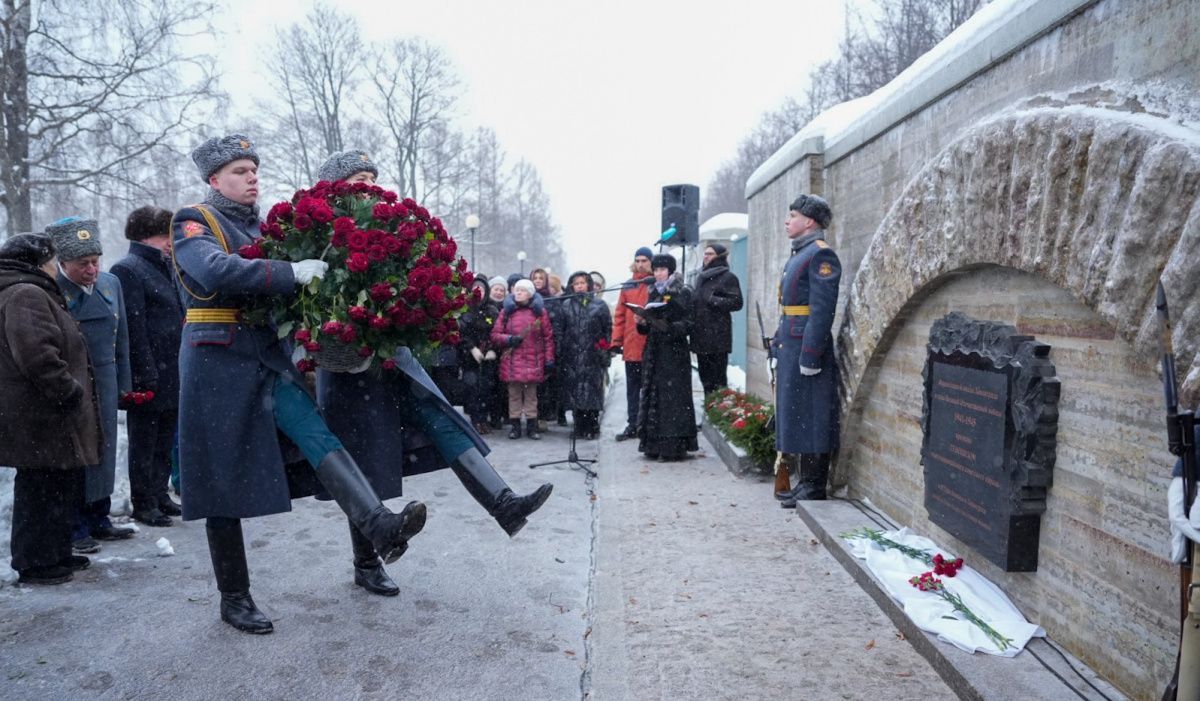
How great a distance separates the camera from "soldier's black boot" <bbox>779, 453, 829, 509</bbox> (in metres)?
5.78

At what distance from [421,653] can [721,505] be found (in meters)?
3.02

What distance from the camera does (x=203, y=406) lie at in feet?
11.6

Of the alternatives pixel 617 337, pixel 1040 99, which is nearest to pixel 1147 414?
pixel 1040 99

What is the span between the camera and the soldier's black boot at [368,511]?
3.24 metres

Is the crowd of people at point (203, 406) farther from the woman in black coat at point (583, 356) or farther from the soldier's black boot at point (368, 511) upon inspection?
the woman in black coat at point (583, 356)

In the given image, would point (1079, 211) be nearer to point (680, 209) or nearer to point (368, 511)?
point (368, 511)

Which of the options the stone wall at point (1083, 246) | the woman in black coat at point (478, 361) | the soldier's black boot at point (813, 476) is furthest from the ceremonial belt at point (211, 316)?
the woman in black coat at point (478, 361)

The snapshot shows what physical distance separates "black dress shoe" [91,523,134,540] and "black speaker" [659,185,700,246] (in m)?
7.06

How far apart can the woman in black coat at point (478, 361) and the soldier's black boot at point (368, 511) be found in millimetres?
5634

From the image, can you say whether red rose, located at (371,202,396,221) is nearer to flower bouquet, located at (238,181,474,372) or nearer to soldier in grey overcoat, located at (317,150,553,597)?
flower bouquet, located at (238,181,474,372)

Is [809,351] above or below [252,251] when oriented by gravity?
below

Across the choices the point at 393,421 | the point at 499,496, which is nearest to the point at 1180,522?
the point at 499,496

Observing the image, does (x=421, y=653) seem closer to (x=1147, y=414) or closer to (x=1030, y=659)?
(x=1030, y=659)

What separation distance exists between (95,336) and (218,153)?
81.6 inches
